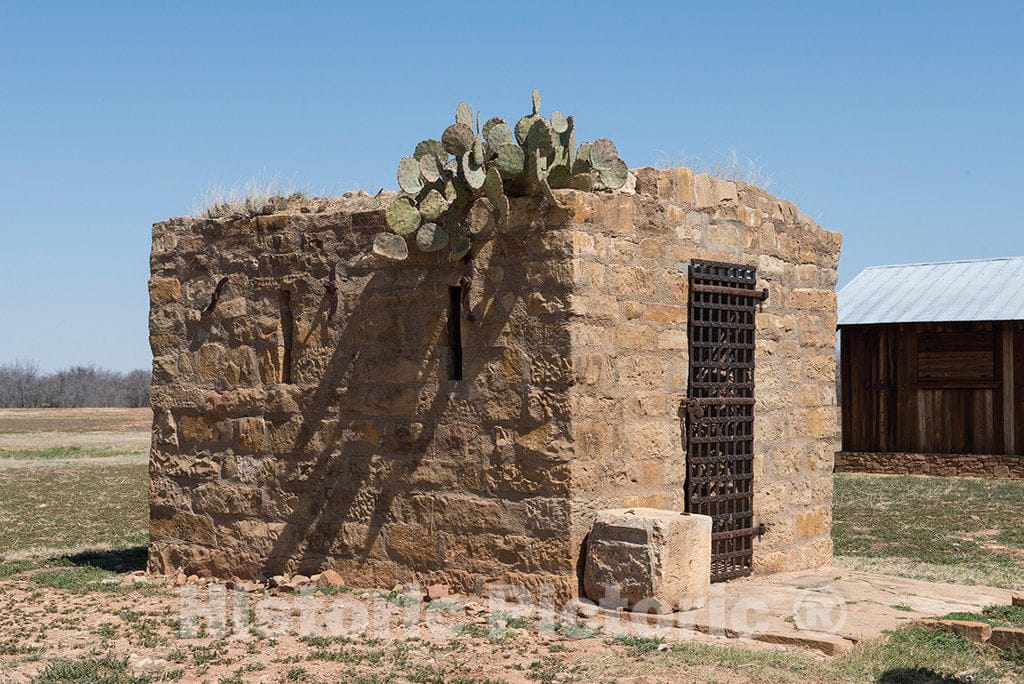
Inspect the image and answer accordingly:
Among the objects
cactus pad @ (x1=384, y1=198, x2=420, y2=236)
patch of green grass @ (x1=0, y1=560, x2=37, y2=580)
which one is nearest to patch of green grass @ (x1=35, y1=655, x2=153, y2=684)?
cactus pad @ (x1=384, y1=198, x2=420, y2=236)

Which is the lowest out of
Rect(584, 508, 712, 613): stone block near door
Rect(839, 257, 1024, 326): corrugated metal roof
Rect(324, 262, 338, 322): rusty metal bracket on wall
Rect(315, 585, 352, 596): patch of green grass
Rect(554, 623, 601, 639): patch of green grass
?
Rect(554, 623, 601, 639): patch of green grass

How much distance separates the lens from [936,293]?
2333 cm

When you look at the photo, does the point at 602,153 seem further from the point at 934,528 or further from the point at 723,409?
the point at 934,528

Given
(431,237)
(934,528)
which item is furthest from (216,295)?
(934,528)

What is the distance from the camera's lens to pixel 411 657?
6316 mm

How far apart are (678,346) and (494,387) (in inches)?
54.8

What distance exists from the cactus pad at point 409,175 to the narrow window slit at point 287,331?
4.94ft

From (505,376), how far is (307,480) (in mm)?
1938

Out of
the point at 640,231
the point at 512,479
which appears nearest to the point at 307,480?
the point at 512,479

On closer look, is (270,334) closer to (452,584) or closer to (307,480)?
(307,480)

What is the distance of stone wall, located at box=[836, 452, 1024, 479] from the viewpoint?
68.9 ft

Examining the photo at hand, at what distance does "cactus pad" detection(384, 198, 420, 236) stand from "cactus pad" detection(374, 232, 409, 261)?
129mm

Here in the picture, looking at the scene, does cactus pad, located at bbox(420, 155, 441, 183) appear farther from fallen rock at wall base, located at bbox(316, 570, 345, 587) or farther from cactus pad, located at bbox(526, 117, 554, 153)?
fallen rock at wall base, located at bbox(316, 570, 345, 587)

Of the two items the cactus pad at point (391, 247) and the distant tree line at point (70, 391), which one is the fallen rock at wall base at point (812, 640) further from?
the distant tree line at point (70, 391)
